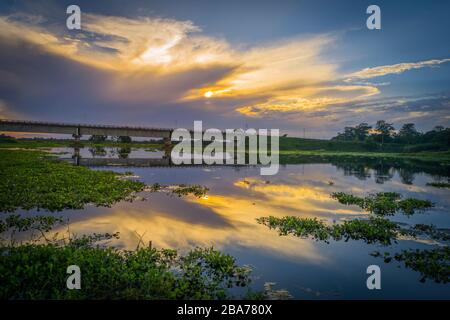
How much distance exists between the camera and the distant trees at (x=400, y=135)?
376 ft

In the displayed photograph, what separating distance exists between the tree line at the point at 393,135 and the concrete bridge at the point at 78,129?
Answer: 104 m

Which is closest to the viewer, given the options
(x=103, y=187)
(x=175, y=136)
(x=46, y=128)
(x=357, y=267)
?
(x=357, y=267)

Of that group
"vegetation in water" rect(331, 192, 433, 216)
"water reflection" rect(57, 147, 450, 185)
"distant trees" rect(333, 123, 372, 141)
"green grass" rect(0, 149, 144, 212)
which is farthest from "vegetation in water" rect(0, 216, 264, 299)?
"distant trees" rect(333, 123, 372, 141)

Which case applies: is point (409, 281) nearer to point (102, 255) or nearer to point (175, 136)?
point (102, 255)

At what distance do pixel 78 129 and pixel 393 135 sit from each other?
158126 mm

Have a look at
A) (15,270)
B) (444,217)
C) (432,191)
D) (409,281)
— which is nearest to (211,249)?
(15,270)

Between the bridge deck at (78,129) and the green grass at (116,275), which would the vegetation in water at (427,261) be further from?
the bridge deck at (78,129)

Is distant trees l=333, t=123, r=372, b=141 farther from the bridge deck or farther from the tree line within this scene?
the bridge deck

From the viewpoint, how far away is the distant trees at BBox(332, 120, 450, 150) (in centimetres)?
11469

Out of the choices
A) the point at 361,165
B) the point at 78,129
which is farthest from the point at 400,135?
the point at 78,129

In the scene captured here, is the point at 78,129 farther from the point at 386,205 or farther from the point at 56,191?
the point at 386,205

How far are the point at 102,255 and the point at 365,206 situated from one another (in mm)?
16562

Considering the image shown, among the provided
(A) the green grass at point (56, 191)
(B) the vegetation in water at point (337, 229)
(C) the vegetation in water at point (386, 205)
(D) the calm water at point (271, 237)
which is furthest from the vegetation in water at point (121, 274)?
(C) the vegetation in water at point (386, 205)

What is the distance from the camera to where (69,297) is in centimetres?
643
